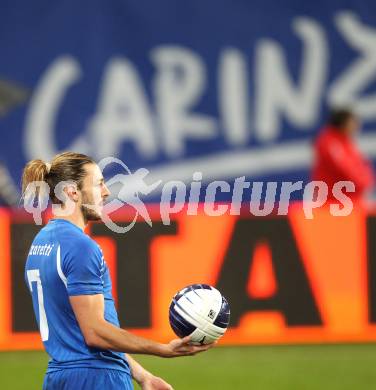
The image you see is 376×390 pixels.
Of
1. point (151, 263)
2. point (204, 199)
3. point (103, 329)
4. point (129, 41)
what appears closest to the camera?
point (103, 329)

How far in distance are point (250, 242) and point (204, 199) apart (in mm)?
4038

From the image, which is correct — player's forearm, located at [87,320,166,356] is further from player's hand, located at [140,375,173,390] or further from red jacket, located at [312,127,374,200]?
red jacket, located at [312,127,374,200]

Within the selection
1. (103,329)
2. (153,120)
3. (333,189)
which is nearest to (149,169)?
(153,120)

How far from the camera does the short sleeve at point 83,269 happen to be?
488 centimetres

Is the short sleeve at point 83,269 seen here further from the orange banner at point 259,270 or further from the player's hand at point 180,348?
the orange banner at point 259,270

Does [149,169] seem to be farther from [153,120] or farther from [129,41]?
[129,41]

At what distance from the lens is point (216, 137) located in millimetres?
15484

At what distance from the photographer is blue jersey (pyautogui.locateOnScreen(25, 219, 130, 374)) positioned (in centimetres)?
491

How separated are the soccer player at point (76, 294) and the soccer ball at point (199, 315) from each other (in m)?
0.07

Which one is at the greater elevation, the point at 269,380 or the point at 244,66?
the point at 244,66

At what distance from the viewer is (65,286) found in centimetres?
497

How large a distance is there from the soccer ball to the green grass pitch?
13.1 ft

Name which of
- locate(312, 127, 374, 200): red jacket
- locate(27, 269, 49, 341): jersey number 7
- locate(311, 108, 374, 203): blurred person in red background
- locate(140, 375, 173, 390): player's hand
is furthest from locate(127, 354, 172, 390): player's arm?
locate(312, 127, 374, 200): red jacket

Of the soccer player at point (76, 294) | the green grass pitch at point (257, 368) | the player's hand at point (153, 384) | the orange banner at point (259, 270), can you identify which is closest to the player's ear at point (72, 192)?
the soccer player at point (76, 294)
